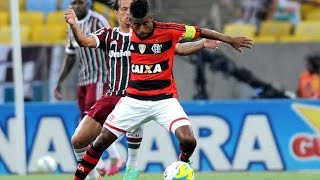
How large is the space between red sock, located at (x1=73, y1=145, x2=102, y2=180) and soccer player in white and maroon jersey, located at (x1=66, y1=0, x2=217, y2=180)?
62 cm

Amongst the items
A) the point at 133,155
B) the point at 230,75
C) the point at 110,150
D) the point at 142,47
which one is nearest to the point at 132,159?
the point at 133,155

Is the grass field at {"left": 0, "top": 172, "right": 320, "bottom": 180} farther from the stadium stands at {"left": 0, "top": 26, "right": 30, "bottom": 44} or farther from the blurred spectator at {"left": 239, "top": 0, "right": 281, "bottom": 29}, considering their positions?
the blurred spectator at {"left": 239, "top": 0, "right": 281, "bottom": 29}

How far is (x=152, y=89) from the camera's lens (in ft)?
36.6

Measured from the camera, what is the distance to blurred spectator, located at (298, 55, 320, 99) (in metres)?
17.1

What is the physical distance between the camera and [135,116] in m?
11.2

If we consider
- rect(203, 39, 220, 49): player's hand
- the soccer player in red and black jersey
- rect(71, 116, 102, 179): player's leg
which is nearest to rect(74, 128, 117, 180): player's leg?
the soccer player in red and black jersey

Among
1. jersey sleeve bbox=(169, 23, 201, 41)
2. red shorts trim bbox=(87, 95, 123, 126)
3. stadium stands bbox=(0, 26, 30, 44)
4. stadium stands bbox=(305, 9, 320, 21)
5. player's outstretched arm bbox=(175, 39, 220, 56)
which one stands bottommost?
stadium stands bbox=(0, 26, 30, 44)

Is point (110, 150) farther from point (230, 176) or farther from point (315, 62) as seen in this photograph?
point (315, 62)

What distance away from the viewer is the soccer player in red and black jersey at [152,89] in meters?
11.0

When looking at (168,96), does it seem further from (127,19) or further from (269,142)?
(269,142)

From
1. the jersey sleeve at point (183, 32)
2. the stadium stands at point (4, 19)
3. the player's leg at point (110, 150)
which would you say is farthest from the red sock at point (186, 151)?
the stadium stands at point (4, 19)

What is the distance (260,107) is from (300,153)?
2.70 feet

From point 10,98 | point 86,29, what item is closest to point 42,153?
point 10,98

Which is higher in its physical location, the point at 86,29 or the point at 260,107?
the point at 86,29
